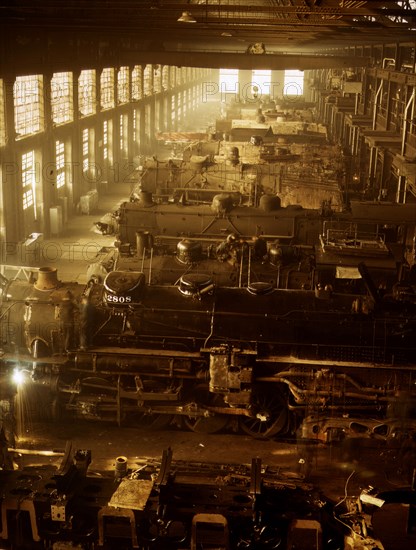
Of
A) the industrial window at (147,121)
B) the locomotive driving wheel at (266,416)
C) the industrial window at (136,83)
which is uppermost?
the industrial window at (136,83)

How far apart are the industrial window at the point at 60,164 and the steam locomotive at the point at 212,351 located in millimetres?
13477

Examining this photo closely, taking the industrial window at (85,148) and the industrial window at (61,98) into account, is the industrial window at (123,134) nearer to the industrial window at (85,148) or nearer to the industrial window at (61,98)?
the industrial window at (85,148)

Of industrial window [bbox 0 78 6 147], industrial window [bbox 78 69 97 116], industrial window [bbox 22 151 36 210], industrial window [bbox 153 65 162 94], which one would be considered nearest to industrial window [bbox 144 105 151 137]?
industrial window [bbox 153 65 162 94]

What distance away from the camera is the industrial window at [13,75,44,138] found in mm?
19438

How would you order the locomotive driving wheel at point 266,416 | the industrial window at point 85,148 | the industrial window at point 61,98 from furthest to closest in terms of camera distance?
the industrial window at point 85,148 < the industrial window at point 61,98 < the locomotive driving wheel at point 266,416

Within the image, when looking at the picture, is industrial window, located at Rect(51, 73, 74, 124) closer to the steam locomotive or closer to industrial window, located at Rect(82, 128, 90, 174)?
industrial window, located at Rect(82, 128, 90, 174)

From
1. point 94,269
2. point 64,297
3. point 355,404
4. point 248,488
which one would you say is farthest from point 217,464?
point 94,269

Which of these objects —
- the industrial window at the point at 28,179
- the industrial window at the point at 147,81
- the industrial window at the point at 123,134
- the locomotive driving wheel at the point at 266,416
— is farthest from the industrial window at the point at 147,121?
the locomotive driving wheel at the point at 266,416

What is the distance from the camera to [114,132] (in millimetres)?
32000

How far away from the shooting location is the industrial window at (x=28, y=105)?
1944cm

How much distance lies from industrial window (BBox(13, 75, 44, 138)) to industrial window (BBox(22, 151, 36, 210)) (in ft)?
2.40

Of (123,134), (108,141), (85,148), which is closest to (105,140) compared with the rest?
(108,141)

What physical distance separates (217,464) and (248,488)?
141cm

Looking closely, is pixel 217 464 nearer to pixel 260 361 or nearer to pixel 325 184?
pixel 260 361
